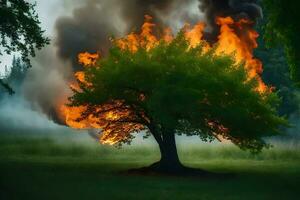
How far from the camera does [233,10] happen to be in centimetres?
4688

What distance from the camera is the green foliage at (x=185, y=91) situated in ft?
104

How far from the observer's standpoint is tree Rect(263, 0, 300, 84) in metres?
30.2

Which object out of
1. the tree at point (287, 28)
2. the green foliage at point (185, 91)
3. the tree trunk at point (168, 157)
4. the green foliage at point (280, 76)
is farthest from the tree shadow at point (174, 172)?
the green foliage at point (280, 76)

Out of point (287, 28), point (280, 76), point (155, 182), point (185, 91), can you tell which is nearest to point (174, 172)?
point (185, 91)

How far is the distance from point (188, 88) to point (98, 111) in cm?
690

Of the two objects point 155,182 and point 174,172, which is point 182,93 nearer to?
point 155,182

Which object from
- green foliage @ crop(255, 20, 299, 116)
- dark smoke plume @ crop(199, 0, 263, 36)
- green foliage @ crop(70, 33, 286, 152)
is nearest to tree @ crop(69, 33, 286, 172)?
green foliage @ crop(70, 33, 286, 152)

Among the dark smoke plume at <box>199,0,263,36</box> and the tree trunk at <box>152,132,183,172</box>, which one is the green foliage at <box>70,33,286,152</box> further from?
the dark smoke plume at <box>199,0,263,36</box>

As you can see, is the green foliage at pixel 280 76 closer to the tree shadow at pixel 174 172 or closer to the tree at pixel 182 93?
the tree at pixel 182 93

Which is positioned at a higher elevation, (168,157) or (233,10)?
(233,10)

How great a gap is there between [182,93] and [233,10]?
17.9 metres

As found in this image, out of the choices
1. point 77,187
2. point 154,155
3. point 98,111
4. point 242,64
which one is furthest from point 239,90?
point 154,155

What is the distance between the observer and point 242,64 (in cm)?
3441

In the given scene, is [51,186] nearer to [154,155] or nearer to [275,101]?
[275,101]
